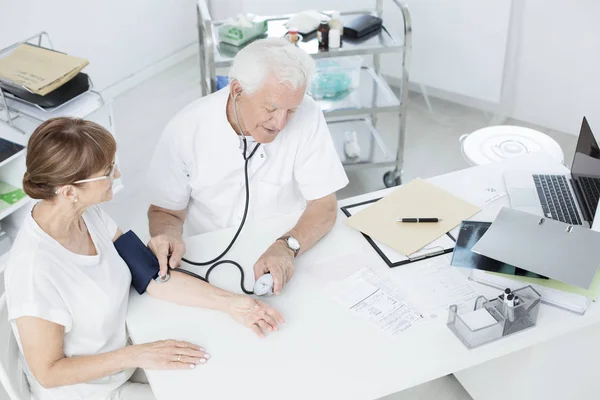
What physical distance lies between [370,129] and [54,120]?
2.22 metres

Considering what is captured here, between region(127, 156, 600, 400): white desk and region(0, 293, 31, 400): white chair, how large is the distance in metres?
0.26

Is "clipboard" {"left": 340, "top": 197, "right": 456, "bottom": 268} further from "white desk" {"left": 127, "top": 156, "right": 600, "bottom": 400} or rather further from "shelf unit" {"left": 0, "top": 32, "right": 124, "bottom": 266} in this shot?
"shelf unit" {"left": 0, "top": 32, "right": 124, "bottom": 266}

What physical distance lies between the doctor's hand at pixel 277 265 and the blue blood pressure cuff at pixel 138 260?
261 millimetres

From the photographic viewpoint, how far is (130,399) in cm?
173

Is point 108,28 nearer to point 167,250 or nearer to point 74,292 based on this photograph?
point 167,250

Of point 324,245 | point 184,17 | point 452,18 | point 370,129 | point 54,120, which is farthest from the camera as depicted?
point 184,17

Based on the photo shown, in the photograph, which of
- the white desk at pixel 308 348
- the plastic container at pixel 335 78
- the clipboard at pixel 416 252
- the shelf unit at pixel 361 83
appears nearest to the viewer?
the white desk at pixel 308 348

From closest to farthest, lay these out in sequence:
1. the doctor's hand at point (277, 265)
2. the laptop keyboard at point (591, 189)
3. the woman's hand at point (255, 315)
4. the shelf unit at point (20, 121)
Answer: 1. the woman's hand at point (255, 315)
2. the doctor's hand at point (277, 265)
3. the laptop keyboard at point (591, 189)
4. the shelf unit at point (20, 121)

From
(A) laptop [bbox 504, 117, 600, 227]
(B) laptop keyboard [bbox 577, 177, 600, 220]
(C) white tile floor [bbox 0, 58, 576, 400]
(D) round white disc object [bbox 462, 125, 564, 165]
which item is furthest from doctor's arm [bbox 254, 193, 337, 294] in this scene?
(C) white tile floor [bbox 0, 58, 576, 400]

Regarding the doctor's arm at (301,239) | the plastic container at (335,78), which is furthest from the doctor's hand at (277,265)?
the plastic container at (335,78)

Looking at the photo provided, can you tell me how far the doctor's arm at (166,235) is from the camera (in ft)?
5.88

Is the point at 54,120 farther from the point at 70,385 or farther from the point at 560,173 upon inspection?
the point at 560,173

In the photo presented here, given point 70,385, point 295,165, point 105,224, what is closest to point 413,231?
point 295,165

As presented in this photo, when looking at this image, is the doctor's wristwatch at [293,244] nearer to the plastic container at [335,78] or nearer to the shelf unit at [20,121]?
the shelf unit at [20,121]
